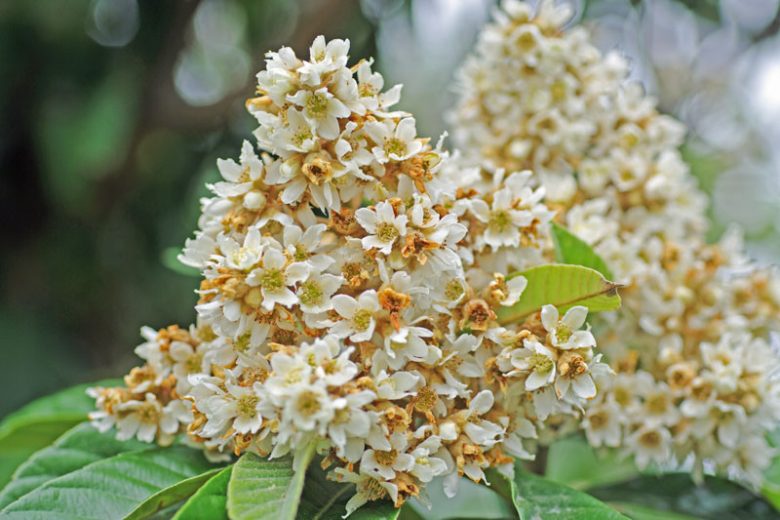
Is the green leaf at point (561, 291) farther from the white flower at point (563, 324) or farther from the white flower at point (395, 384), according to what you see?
the white flower at point (395, 384)

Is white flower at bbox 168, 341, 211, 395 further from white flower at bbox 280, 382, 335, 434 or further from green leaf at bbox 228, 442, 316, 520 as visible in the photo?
white flower at bbox 280, 382, 335, 434

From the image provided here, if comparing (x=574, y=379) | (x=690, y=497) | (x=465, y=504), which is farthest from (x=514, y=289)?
(x=465, y=504)

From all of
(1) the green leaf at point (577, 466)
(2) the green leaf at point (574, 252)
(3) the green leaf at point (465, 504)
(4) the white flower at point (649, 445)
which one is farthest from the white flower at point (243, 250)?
(3) the green leaf at point (465, 504)

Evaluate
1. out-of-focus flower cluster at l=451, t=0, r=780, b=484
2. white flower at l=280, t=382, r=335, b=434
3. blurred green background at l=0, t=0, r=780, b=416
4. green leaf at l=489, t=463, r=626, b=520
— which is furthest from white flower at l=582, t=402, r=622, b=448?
blurred green background at l=0, t=0, r=780, b=416

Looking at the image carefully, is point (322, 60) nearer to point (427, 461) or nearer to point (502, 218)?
point (502, 218)

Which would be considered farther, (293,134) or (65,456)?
(65,456)

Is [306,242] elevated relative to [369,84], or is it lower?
lower
